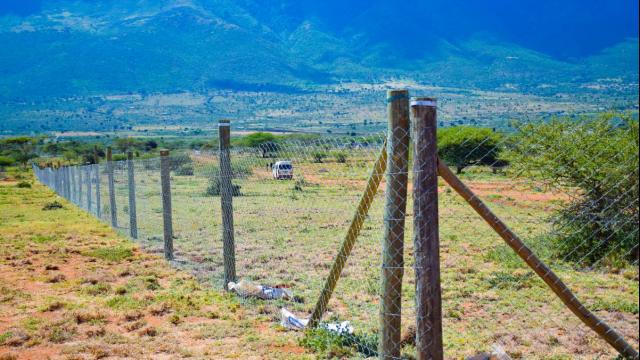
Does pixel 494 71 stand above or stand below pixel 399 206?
above

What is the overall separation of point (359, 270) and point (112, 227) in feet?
30.3

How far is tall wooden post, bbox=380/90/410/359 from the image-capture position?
5.22m

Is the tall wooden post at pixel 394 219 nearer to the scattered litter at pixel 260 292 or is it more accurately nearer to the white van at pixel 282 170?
the white van at pixel 282 170

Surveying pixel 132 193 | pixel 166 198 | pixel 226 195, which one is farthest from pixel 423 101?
pixel 132 193

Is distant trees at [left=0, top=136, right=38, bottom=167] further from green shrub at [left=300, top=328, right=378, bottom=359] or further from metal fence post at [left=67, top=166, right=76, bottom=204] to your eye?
green shrub at [left=300, top=328, right=378, bottom=359]

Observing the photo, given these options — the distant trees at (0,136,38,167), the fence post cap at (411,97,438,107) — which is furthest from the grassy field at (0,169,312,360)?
the distant trees at (0,136,38,167)

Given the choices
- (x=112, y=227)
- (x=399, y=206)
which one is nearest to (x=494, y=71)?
(x=112, y=227)

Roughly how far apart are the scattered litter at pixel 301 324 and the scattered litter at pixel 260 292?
864 millimetres

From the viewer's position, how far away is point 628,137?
8.92 metres

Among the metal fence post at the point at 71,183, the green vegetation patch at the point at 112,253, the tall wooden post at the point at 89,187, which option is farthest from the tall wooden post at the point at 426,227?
the metal fence post at the point at 71,183

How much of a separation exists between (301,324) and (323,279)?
2702 millimetres

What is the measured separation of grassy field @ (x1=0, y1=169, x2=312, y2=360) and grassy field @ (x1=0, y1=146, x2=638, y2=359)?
4 centimetres

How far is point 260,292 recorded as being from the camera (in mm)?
8758

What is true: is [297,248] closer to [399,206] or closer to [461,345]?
[461,345]
